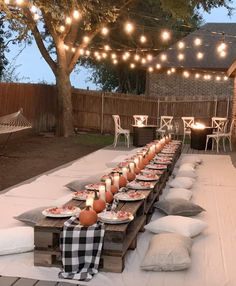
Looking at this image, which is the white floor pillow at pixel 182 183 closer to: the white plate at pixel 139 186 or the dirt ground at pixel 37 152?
the white plate at pixel 139 186

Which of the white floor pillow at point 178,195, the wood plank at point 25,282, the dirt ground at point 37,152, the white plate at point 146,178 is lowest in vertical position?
the wood plank at point 25,282

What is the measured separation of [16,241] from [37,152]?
23.6 feet

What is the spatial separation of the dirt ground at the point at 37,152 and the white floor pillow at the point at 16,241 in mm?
2902

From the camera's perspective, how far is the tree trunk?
14.3m

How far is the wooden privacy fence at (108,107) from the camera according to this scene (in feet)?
46.9

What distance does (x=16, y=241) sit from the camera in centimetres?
371

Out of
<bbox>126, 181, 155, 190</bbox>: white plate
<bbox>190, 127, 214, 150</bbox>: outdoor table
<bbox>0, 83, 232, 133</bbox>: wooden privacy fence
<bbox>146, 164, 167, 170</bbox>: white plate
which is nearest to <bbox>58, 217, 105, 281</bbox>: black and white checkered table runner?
<bbox>126, 181, 155, 190</bbox>: white plate

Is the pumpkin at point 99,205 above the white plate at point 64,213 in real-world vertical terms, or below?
above

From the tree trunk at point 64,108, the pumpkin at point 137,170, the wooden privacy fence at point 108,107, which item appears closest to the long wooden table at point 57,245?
the pumpkin at point 137,170

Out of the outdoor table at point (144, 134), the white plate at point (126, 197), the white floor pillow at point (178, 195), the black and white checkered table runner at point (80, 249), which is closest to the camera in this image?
the black and white checkered table runner at point (80, 249)

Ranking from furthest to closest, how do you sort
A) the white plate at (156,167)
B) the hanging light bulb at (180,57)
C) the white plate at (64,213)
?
the hanging light bulb at (180,57)
the white plate at (156,167)
the white plate at (64,213)

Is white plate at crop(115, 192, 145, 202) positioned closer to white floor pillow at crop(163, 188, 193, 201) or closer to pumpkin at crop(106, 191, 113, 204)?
pumpkin at crop(106, 191, 113, 204)

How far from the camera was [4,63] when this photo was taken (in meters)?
19.3

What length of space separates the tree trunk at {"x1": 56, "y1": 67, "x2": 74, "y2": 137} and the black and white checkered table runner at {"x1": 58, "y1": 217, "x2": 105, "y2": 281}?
11.3 m
